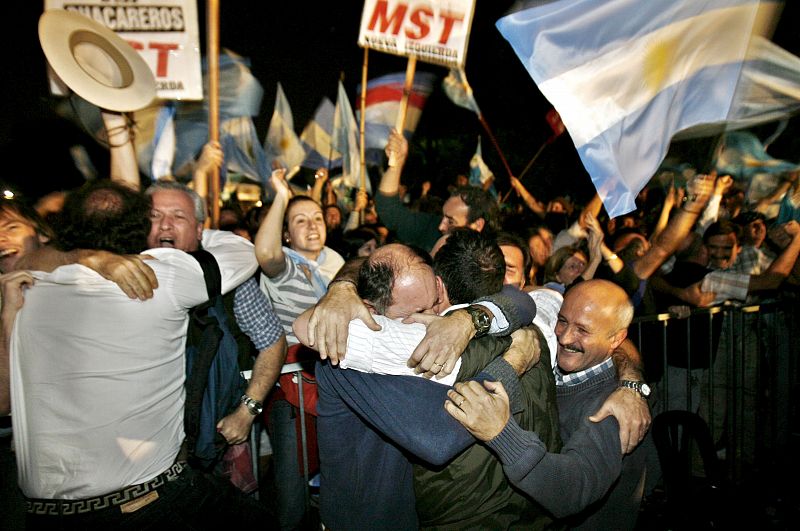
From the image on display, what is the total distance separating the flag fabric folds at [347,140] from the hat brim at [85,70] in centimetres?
522

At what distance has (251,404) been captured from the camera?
2992mm

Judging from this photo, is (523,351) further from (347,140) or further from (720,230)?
(347,140)

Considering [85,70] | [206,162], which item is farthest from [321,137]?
[85,70]

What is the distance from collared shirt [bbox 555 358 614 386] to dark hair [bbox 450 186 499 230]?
168 cm

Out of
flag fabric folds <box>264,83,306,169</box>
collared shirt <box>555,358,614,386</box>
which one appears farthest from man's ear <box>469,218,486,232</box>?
flag fabric folds <box>264,83,306,169</box>

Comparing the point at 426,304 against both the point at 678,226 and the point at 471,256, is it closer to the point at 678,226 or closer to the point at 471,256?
Result: the point at 471,256

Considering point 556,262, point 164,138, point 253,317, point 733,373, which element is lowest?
point 733,373

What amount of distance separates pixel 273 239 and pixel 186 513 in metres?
1.85

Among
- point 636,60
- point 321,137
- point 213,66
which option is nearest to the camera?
point 636,60

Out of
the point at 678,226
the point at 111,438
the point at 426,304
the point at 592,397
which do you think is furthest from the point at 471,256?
the point at 678,226

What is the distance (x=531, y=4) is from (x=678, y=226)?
1.92 meters

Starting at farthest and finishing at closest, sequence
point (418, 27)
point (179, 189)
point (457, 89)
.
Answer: point (457, 89) < point (418, 27) < point (179, 189)

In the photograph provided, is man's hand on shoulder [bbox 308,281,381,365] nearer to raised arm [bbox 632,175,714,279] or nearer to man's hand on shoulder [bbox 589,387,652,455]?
man's hand on shoulder [bbox 589,387,652,455]

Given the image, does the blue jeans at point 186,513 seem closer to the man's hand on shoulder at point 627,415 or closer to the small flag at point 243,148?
the man's hand on shoulder at point 627,415
